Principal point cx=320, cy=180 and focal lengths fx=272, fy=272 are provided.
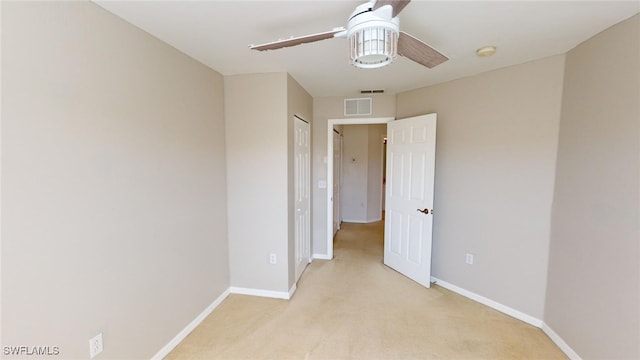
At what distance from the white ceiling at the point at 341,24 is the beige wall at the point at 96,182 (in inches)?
9.8

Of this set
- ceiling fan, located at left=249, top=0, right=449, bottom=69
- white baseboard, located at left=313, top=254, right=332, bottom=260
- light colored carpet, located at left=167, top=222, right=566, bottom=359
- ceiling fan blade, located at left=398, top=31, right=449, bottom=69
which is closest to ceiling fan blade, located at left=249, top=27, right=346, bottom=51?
ceiling fan, located at left=249, top=0, right=449, bottom=69

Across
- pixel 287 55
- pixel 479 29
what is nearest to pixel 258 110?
pixel 287 55

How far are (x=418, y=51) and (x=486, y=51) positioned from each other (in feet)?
3.38

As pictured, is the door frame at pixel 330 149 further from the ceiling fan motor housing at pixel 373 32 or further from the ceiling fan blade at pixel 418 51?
the ceiling fan motor housing at pixel 373 32

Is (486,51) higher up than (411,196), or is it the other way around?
(486,51)

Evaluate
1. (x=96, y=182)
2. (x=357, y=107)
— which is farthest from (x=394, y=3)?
(x=357, y=107)

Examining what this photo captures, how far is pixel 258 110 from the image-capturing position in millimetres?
2707

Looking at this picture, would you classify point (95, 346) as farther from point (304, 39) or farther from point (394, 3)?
point (394, 3)

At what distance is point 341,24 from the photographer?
1.72 metres

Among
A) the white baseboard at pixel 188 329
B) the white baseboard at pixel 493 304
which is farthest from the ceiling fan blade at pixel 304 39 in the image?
the white baseboard at pixel 493 304

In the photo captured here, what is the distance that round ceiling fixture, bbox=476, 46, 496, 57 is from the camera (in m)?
2.09

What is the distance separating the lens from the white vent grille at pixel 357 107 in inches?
143

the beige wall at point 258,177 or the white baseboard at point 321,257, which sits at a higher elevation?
the beige wall at point 258,177

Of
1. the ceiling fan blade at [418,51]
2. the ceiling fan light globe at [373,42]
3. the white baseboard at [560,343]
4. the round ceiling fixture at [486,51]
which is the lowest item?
the white baseboard at [560,343]
